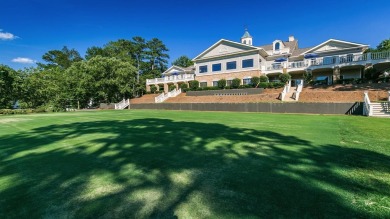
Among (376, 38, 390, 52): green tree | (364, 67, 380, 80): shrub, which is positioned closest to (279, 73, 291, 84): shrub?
(364, 67, 380, 80): shrub

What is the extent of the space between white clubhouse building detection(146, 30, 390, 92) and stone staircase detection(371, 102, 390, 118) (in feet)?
43.3

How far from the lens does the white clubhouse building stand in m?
25.3

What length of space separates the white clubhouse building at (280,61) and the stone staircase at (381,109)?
43.3ft

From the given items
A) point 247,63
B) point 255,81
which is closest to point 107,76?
point 247,63

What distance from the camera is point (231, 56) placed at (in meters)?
33.3

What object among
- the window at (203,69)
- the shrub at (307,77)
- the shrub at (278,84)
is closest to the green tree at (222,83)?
the window at (203,69)

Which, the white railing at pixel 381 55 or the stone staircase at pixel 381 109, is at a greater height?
the white railing at pixel 381 55

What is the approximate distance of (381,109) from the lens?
44.4 ft

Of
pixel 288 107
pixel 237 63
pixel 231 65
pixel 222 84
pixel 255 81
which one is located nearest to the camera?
pixel 288 107

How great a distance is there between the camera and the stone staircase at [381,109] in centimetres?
1332

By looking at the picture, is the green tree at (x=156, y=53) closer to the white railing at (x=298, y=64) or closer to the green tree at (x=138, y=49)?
the green tree at (x=138, y=49)

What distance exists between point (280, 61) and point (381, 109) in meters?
19.1

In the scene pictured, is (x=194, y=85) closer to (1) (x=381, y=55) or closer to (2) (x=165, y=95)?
(2) (x=165, y=95)

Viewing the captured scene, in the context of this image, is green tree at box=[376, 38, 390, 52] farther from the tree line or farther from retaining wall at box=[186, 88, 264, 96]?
the tree line
